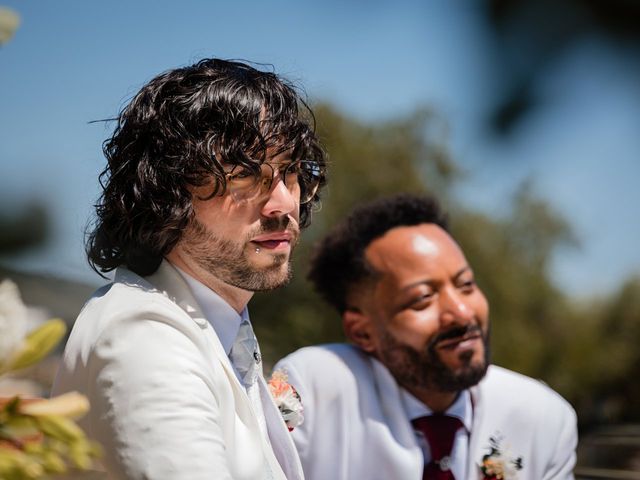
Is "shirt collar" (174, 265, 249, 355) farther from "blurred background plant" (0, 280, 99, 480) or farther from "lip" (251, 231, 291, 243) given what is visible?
"blurred background plant" (0, 280, 99, 480)

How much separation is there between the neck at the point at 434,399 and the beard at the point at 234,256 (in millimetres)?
1254

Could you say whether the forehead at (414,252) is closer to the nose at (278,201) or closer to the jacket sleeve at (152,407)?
the nose at (278,201)

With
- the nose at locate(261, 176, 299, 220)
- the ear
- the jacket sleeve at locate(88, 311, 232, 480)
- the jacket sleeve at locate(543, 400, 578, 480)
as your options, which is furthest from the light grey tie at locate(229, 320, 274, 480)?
the jacket sleeve at locate(543, 400, 578, 480)

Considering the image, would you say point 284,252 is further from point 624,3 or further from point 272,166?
point 624,3

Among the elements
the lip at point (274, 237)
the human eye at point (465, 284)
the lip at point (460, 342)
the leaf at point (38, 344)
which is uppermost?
the leaf at point (38, 344)

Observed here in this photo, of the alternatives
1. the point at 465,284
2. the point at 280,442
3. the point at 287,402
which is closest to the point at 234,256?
the point at 280,442

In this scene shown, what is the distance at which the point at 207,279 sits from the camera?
1767 millimetres

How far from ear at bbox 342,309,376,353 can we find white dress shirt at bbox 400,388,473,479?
0.66 feet

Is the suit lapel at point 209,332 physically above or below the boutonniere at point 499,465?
above

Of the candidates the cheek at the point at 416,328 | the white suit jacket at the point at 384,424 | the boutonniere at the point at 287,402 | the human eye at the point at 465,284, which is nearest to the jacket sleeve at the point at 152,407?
the boutonniere at the point at 287,402

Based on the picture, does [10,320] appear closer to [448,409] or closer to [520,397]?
[448,409]

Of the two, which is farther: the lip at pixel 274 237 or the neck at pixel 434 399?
the neck at pixel 434 399

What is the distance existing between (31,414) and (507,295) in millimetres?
13917

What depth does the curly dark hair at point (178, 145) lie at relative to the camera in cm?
172
